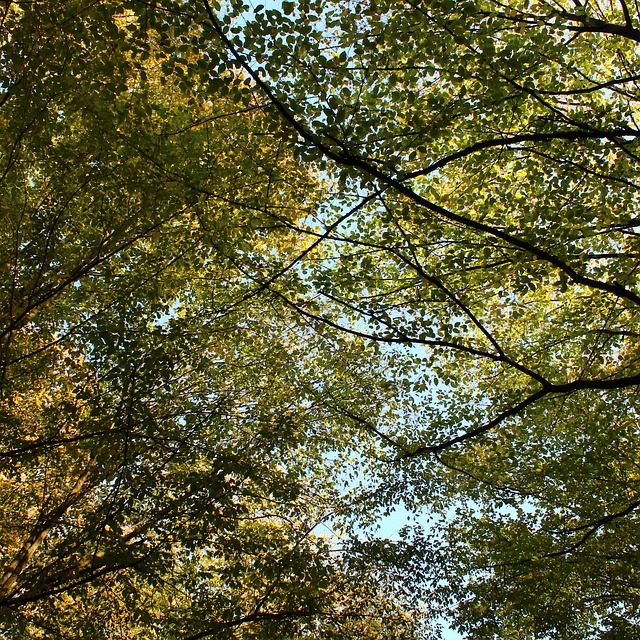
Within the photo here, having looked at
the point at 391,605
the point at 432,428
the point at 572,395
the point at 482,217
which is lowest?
the point at 391,605

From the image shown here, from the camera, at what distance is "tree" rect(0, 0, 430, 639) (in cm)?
598

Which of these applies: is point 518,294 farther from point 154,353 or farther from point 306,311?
point 154,353

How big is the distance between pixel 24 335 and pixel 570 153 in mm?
8937

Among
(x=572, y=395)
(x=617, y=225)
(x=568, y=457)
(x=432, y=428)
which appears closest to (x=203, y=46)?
(x=617, y=225)

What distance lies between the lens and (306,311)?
9023mm

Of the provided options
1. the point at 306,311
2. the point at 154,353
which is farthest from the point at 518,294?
the point at 154,353

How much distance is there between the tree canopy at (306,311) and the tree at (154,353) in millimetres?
71

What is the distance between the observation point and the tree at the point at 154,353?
5.98 m

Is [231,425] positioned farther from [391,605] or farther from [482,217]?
[482,217]

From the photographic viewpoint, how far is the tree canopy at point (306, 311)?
19.6ft

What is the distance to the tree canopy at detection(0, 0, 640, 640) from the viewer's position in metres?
5.96

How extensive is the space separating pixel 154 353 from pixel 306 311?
3.37m

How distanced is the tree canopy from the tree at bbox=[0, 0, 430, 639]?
0.07 meters

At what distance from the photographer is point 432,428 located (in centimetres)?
904
